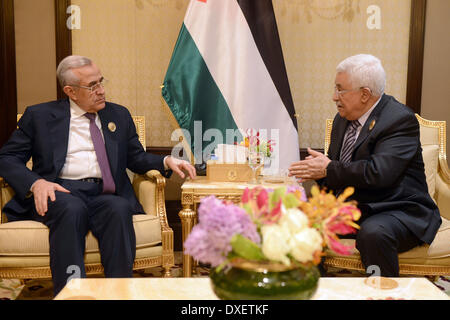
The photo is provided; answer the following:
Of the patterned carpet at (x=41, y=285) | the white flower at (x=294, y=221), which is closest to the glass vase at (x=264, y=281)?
the white flower at (x=294, y=221)

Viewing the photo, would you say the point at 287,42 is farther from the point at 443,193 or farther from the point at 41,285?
the point at 41,285

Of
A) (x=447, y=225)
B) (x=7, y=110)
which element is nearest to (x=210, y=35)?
(x=7, y=110)

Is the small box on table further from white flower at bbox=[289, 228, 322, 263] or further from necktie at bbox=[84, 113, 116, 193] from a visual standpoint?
white flower at bbox=[289, 228, 322, 263]

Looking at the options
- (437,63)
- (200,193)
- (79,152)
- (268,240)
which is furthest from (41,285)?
(437,63)

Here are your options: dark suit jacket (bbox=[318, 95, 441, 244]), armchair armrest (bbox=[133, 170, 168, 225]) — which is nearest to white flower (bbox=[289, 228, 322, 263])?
dark suit jacket (bbox=[318, 95, 441, 244])

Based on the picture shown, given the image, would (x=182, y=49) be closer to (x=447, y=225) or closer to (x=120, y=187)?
(x=120, y=187)

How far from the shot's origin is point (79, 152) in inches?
114

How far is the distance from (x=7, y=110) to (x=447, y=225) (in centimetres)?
351

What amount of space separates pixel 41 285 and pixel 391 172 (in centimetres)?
240

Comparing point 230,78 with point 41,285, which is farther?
point 230,78

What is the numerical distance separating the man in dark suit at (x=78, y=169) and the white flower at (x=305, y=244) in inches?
57.6

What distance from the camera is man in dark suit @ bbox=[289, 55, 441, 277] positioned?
8.13ft

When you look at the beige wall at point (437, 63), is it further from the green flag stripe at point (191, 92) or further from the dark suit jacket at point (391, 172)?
the green flag stripe at point (191, 92)
